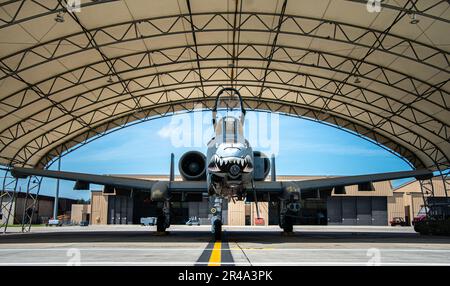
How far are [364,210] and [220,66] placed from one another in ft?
122

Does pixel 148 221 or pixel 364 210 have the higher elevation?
pixel 364 210

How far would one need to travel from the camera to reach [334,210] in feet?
188

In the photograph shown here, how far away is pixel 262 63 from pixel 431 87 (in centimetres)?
1050

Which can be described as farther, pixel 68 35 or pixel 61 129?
pixel 61 129

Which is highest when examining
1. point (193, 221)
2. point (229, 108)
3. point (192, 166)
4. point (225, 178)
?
point (229, 108)

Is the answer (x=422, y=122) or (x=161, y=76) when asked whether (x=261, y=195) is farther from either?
(x=422, y=122)

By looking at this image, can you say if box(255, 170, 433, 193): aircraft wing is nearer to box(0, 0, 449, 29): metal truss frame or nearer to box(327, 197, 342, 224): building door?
box(0, 0, 449, 29): metal truss frame

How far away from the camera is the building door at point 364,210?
56375 millimetres

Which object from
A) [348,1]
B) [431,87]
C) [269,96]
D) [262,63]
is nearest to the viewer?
[348,1]

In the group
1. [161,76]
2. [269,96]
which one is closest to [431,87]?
[269,96]

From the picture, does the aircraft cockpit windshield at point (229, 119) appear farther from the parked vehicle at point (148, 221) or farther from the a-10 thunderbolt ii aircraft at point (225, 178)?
the parked vehicle at point (148, 221)

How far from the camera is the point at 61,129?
34188 mm

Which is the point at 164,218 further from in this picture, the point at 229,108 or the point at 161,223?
the point at 229,108

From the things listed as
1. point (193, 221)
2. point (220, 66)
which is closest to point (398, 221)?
point (193, 221)
